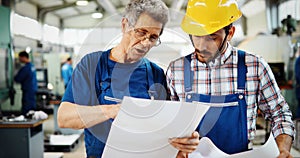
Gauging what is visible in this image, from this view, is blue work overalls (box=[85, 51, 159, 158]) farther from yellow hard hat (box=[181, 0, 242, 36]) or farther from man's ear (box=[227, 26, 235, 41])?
man's ear (box=[227, 26, 235, 41])

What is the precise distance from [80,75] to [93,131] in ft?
0.51

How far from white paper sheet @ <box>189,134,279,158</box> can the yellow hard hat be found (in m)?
0.33

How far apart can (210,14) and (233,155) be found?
1.44 feet

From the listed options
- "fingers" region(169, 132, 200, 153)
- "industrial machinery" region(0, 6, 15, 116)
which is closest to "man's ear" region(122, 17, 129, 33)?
"fingers" region(169, 132, 200, 153)

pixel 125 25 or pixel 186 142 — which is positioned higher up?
pixel 125 25

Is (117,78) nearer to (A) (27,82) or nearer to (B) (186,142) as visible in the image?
(B) (186,142)

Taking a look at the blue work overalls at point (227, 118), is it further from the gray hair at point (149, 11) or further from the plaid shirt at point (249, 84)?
the gray hair at point (149, 11)

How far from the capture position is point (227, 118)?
3.53ft

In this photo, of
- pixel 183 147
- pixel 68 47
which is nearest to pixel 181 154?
pixel 183 147

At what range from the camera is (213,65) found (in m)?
1.09

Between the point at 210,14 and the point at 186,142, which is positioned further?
the point at 210,14

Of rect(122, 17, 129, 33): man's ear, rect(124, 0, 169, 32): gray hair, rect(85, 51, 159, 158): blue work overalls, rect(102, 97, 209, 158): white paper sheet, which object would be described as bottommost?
rect(102, 97, 209, 158): white paper sheet

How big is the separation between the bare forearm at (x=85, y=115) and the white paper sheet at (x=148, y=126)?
5 centimetres

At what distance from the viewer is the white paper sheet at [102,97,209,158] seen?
0.80m
